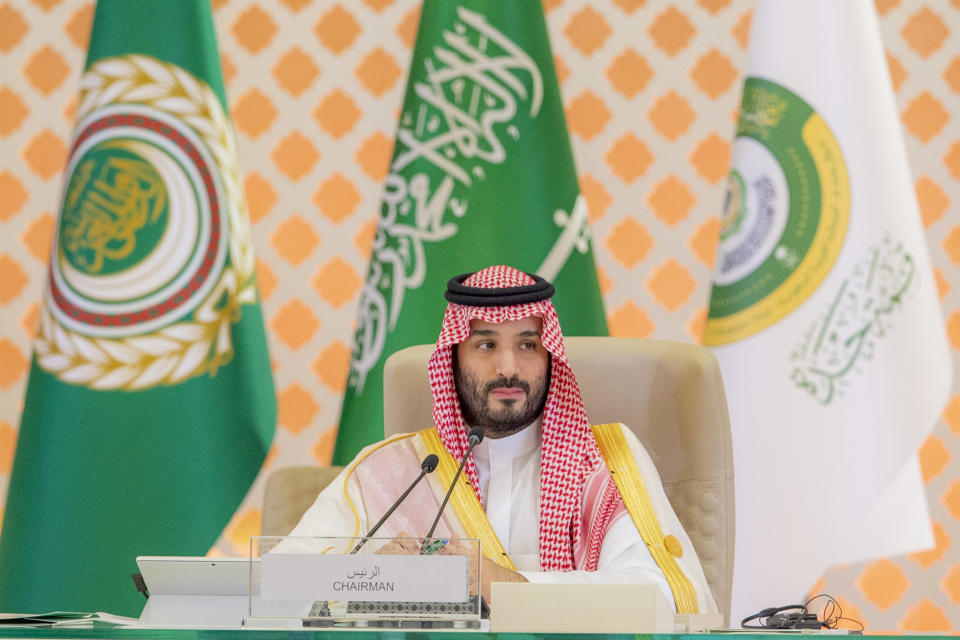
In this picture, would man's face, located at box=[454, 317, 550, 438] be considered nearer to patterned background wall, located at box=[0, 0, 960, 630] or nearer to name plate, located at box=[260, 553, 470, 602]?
name plate, located at box=[260, 553, 470, 602]

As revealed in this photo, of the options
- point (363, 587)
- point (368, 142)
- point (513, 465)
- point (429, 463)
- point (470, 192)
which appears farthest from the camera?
point (368, 142)

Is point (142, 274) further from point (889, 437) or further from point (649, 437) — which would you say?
point (889, 437)

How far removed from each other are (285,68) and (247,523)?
4.52 feet

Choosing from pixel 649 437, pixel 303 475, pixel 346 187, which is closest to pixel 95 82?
pixel 346 187

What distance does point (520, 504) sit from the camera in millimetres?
2496

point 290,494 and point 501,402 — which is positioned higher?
point 501,402

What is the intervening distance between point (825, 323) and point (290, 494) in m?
1.42

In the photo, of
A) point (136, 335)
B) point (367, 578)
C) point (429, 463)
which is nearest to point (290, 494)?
point (136, 335)

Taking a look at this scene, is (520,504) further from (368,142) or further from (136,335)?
(368,142)

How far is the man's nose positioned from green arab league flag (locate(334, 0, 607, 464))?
775 mm

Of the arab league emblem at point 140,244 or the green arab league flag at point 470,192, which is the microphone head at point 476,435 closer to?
the green arab league flag at point 470,192

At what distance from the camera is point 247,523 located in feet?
11.6

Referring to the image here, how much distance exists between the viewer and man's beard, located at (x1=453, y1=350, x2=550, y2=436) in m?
2.46

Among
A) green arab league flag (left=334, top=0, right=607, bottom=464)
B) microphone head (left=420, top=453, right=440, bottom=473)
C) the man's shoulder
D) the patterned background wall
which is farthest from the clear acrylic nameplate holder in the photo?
the patterned background wall
